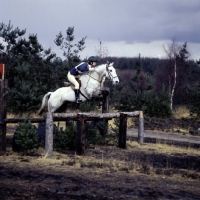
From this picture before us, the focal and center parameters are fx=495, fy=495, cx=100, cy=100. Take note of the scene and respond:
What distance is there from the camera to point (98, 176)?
31.3 ft

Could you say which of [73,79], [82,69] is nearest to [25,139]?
[82,69]

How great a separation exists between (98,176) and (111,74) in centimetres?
765

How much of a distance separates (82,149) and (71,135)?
90 cm

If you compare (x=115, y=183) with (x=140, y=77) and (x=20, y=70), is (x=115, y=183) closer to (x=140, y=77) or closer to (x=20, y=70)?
(x=20, y=70)

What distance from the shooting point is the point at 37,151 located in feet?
43.0

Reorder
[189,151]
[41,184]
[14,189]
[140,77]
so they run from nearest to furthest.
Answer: [14,189]
[41,184]
[189,151]
[140,77]

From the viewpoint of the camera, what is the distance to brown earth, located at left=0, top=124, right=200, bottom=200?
7.81 m

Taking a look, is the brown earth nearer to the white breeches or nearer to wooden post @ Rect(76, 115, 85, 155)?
wooden post @ Rect(76, 115, 85, 155)

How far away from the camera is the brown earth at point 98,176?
25.6ft

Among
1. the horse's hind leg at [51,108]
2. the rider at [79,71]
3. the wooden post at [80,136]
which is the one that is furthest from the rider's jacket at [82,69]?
the wooden post at [80,136]

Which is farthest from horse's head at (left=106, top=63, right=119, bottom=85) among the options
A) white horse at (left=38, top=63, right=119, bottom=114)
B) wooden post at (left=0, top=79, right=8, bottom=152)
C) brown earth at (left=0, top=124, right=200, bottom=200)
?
wooden post at (left=0, top=79, right=8, bottom=152)

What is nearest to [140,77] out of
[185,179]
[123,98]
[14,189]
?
[123,98]

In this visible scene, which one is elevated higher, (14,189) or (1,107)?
(1,107)

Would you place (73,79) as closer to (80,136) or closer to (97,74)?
(97,74)
